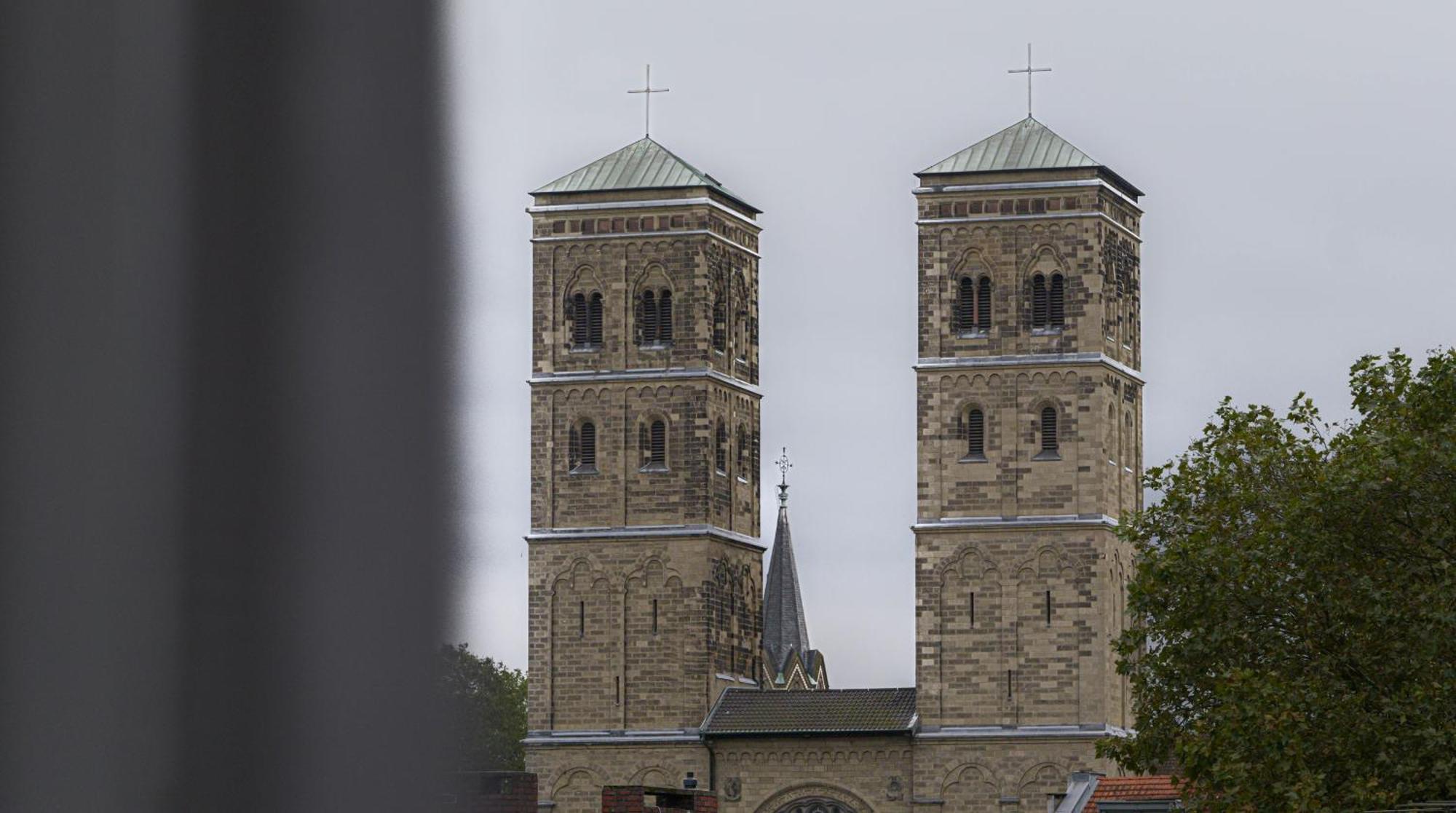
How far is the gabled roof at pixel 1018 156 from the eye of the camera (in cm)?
5806

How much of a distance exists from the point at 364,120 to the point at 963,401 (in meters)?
55.6

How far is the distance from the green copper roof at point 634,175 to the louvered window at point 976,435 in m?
8.08

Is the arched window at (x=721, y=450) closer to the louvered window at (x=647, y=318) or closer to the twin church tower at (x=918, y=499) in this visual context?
the twin church tower at (x=918, y=499)

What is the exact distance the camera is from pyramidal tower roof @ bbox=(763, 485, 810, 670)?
89.1m

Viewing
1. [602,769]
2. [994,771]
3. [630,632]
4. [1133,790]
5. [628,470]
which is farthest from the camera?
[628,470]

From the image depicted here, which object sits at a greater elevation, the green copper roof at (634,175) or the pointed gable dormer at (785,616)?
the green copper roof at (634,175)

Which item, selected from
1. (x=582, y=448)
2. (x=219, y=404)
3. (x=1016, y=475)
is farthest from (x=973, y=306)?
(x=219, y=404)

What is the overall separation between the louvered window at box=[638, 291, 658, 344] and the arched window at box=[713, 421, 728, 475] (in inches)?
102

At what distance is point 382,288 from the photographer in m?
2.06

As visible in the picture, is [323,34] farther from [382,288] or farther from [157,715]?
[157,715]

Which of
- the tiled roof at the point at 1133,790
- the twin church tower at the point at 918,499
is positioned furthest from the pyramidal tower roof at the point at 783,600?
the tiled roof at the point at 1133,790

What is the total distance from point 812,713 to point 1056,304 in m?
10.4

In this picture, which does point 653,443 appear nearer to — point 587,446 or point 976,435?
point 587,446

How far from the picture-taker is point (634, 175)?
60.9 m
